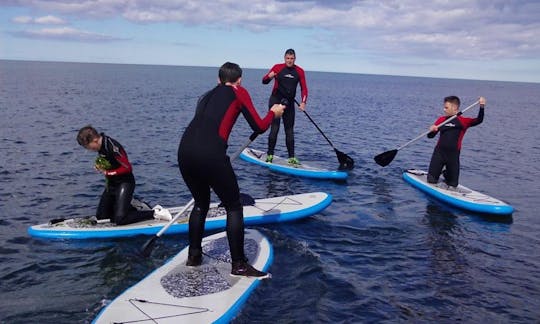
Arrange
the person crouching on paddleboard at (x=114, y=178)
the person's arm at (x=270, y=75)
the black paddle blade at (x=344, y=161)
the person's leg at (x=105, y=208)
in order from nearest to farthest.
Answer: the person crouching on paddleboard at (x=114, y=178)
the person's leg at (x=105, y=208)
the person's arm at (x=270, y=75)
the black paddle blade at (x=344, y=161)

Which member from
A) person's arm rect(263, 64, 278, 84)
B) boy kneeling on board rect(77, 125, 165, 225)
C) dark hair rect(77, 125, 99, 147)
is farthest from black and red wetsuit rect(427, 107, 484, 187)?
dark hair rect(77, 125, 99, 147)

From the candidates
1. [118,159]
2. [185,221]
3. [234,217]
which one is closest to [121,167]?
[118,159]

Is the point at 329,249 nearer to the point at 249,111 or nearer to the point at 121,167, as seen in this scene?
the point at 249,111

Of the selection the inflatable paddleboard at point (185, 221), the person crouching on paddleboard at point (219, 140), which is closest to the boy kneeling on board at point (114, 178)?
the inflatable paddleboard at point (185, 221)

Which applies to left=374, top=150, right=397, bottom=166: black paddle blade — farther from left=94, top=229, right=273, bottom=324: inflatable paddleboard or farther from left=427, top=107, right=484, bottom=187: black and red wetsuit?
left=94, top=229, right=273, bottom=324: inflatable paddleboard

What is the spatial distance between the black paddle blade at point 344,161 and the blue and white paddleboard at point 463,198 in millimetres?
2465

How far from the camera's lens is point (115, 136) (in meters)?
22.6

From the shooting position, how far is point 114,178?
838 centimetres

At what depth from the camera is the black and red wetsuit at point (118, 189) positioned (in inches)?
318

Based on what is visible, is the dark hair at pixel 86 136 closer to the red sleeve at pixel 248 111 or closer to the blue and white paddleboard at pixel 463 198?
the red sleeve at pixel 248 111

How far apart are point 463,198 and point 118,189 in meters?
8.27

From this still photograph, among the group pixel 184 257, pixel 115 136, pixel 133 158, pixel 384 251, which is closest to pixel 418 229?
pixel 384 251

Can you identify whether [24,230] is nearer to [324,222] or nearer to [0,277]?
[0,277]

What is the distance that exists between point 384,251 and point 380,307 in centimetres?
225
